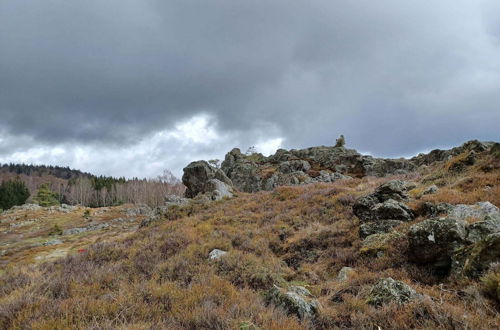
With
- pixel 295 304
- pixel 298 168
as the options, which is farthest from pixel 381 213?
pixel 298 168

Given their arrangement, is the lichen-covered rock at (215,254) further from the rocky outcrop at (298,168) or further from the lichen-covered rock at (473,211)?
the rocky outcrop at (298,168)

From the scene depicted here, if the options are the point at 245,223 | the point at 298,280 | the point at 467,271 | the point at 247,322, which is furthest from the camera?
the point at 245,223

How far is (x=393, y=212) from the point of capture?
9.95 metres

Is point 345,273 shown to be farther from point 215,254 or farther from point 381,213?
point 215,254

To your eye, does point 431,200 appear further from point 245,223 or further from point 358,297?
point 245,223

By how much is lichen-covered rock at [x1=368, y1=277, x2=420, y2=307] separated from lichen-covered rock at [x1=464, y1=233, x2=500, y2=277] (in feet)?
4.30

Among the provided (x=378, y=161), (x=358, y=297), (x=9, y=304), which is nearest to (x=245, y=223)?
(x=358, y=297)

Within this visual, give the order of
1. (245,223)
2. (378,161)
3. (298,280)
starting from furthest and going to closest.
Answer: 1. (378,161)
2. (245,223)
3. (298,280)

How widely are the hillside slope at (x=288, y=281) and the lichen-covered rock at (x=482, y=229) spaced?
82 mm

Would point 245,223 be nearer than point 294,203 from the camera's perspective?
Yes

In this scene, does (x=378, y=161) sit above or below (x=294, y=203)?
above

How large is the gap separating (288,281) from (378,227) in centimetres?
418

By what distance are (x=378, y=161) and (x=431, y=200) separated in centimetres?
4934

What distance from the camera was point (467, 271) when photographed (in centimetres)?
522
